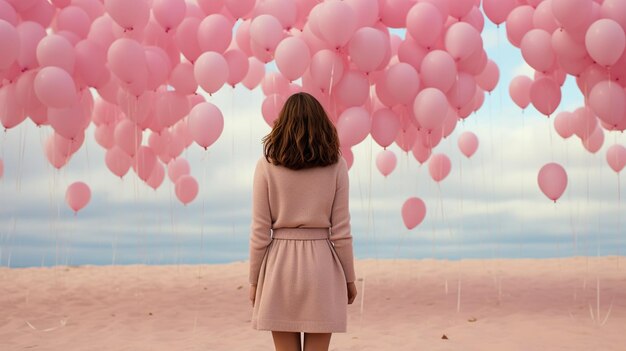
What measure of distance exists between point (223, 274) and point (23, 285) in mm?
2709

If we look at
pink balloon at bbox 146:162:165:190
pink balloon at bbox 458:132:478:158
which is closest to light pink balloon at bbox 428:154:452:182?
pink balloon at bbox 458:132:478:158

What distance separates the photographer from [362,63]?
5.70 m

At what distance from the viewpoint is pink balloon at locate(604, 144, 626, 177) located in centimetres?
771

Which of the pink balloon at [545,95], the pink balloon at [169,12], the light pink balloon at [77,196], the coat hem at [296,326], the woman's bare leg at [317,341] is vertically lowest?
the woman's bare leg at [317,341]

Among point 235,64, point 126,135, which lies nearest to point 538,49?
point 235,64

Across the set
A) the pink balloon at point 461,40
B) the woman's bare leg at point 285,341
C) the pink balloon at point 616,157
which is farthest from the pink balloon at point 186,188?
the woman's bare leg at point 285,341

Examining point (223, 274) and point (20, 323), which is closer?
point (20, 323)

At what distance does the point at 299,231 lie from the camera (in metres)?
2.55

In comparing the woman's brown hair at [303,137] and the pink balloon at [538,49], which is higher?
the pink balloon at [538,49]

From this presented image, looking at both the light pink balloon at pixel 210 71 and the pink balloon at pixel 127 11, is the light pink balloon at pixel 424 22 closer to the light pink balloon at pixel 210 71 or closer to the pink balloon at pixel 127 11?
the light pink balloon at pixel 210 71

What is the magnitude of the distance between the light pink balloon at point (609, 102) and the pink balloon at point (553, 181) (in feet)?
2.30

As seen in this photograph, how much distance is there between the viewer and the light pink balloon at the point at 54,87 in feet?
18.0

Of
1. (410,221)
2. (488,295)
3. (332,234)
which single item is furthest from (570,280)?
(332,234)

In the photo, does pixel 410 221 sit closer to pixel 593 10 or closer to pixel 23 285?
pixel 593 10
